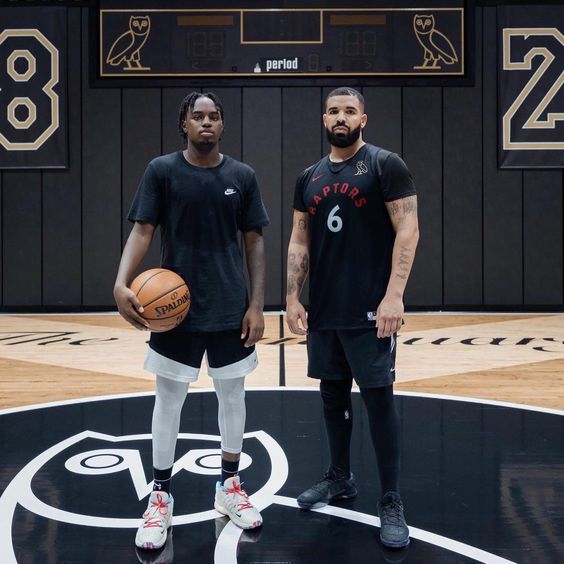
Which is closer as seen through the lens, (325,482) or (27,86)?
(325,482)

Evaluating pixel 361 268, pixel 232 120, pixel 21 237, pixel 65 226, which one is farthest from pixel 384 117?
pixel 361 268

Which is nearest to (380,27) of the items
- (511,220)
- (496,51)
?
(496,51)

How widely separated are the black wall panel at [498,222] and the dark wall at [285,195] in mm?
14

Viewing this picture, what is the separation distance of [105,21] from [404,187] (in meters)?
7.93

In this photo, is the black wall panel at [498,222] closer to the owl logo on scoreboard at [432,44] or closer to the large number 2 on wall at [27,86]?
the owl logo on scoreboard at [432,44]

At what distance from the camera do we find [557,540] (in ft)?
7.85

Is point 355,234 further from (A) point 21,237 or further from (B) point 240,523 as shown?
(A) point 21,237

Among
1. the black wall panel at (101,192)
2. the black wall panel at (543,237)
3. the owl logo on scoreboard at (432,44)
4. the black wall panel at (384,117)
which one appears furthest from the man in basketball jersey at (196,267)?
the black wall panel at (543,237)

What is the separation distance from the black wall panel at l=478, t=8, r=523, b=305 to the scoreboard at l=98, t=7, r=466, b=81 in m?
1.04

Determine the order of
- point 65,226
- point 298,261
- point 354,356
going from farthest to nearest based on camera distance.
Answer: point 65,226, point 298,261, point 354,356

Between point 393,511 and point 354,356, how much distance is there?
55 centimetres

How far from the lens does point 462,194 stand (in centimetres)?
974

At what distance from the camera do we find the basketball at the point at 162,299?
2.35 meters

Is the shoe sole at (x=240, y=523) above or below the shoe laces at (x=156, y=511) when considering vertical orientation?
below
